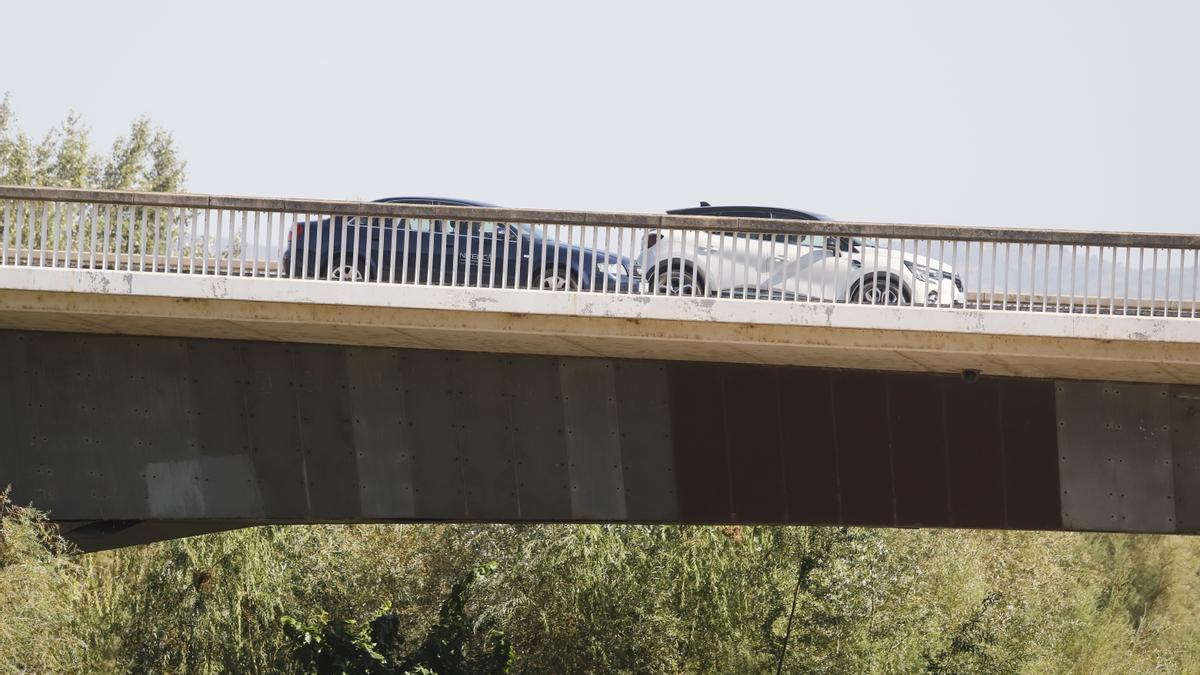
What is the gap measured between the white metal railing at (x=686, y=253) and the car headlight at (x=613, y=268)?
2 centimetres

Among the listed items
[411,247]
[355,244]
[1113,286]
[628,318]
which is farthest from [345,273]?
[1113,286]

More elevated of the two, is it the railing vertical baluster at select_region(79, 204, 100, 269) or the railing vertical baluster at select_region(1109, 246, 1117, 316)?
the railing vertical baluster at select_region(79, 204, 100, 269)

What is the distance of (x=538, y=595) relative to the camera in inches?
987

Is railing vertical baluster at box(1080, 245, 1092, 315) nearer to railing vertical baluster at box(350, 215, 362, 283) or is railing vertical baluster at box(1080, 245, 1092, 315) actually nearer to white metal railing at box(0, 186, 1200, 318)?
white metal railing at box(0, 186, 1200, 318)

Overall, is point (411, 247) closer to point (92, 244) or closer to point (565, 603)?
point (92, 244)

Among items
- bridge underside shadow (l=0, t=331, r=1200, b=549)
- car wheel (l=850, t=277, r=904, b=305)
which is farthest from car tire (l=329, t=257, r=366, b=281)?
car wheel (l=850, t=277, r=904, b=305)

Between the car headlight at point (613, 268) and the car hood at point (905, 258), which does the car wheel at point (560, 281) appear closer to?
the car headlight at point (613, 268)

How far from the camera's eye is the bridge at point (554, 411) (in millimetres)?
14594

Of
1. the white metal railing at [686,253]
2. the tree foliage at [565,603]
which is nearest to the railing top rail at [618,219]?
the white metal railing at [686,253]

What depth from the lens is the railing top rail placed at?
13.8 m

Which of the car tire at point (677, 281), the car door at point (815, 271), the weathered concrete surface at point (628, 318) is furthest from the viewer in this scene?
the car door at point (815, 271)

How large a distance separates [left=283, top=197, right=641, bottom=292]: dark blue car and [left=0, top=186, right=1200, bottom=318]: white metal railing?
34mm

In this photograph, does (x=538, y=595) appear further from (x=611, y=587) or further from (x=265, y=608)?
(x=265, y=608)

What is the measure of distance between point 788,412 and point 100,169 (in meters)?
43.4
